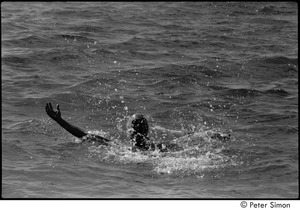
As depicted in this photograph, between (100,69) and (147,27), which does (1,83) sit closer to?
(100,69)

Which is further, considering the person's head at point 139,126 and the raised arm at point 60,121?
the person's head at point 139,126

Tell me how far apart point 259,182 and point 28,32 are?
11.5 meters

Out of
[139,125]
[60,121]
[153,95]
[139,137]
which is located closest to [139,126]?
[139,125]

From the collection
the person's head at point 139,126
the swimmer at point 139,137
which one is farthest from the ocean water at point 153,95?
the person's head at point 139,126

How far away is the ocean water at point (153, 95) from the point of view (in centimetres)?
1030

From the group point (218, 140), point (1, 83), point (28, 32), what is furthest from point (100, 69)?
point (218, 140)

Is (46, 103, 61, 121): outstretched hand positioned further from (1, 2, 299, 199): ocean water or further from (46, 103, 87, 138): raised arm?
(1, 2, 299, 199): ocean water

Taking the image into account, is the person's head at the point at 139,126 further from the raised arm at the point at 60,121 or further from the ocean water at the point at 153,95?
the raised arm at the point at 60,121

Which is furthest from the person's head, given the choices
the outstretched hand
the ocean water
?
the outstretched hand

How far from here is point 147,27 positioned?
68.1 feet

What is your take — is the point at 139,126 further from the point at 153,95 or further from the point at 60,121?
the point at 153,95

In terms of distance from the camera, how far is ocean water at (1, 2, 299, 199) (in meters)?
10.3

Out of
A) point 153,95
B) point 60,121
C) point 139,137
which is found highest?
point 60,121

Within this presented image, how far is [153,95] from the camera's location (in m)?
15.0
